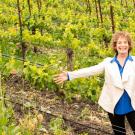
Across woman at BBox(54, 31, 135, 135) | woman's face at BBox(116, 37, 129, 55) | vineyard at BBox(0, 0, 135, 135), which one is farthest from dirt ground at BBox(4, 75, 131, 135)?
woman's face at BBox(116, 37, 129, 55)

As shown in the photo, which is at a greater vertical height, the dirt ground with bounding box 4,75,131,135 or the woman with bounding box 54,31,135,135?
the woman with bounding box 54,31,135,135

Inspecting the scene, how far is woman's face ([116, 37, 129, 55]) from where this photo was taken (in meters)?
5.23

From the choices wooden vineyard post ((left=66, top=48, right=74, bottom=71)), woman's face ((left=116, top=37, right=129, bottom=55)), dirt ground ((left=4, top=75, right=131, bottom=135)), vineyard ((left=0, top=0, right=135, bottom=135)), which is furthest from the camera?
wooden vineyard post ((left=66, top=48, right=74, bottom=71))

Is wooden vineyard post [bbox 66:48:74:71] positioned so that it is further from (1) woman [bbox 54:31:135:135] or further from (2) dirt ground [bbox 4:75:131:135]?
(1) woman [bbox 54:31:135:135]

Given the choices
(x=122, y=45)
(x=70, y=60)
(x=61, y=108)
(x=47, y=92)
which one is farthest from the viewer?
(x=70, y=60)

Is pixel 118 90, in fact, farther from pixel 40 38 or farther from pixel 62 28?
pixel 62 28

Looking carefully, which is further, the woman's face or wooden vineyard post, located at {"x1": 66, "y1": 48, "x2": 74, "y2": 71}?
wooden vineyard post, located at {"x1": 66, "y1": 48, "x2": 74, "y2": 71}

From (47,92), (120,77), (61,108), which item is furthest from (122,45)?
(47,92)

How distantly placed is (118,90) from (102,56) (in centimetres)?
453

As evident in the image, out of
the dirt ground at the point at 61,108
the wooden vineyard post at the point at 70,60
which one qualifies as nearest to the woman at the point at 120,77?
the dirt ground at the point at 61,108

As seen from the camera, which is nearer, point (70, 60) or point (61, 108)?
point (61, 108)

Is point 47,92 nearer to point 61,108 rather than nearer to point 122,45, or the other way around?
point 61,108

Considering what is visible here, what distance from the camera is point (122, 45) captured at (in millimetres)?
5230

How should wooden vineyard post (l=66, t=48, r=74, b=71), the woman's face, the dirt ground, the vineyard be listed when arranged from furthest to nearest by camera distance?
wooden vineyard post (l=66, t=48, r=74, b=71), the dirt ground, the vineyard, the woman's face
